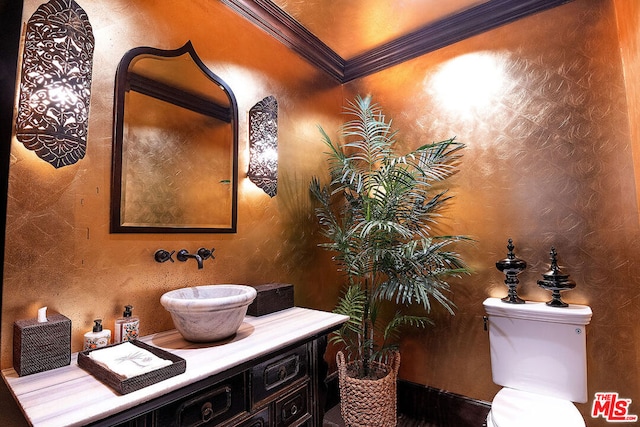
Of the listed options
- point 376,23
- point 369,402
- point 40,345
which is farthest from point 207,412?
point 376,23

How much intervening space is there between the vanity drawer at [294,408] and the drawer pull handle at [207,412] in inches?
11.6

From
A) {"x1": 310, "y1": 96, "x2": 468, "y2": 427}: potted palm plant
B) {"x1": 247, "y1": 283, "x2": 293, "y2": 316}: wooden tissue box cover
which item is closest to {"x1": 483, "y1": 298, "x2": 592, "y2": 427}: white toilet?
{"x1": 310, "y1": 96, "x2": 468, "y2": 427}: potted palm plant

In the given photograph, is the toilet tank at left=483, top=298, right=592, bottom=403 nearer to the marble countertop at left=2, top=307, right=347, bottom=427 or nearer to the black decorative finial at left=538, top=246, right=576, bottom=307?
the black decorative finial at left=538, top=246, right=576, bottom=307

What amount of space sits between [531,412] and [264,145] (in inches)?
72.5

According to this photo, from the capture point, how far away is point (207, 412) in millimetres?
961

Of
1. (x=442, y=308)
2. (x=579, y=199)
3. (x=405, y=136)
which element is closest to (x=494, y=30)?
(x=405, y=136)

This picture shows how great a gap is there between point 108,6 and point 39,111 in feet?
1.75

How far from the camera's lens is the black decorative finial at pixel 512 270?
174cm

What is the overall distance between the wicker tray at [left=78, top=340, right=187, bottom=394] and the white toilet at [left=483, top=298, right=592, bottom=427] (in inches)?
51.5

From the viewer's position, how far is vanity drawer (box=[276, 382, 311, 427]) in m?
1.20

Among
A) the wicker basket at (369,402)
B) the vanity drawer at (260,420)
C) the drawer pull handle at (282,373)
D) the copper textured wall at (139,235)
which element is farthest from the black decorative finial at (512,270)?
the vanity drawer at (260,420)

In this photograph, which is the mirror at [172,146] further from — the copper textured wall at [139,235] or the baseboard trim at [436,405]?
the baseboard trim at [436,405]

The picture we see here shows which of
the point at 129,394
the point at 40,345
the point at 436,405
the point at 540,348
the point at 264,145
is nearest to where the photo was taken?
the point at 129,394

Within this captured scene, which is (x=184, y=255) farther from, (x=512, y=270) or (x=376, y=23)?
(x=376, y=23)
